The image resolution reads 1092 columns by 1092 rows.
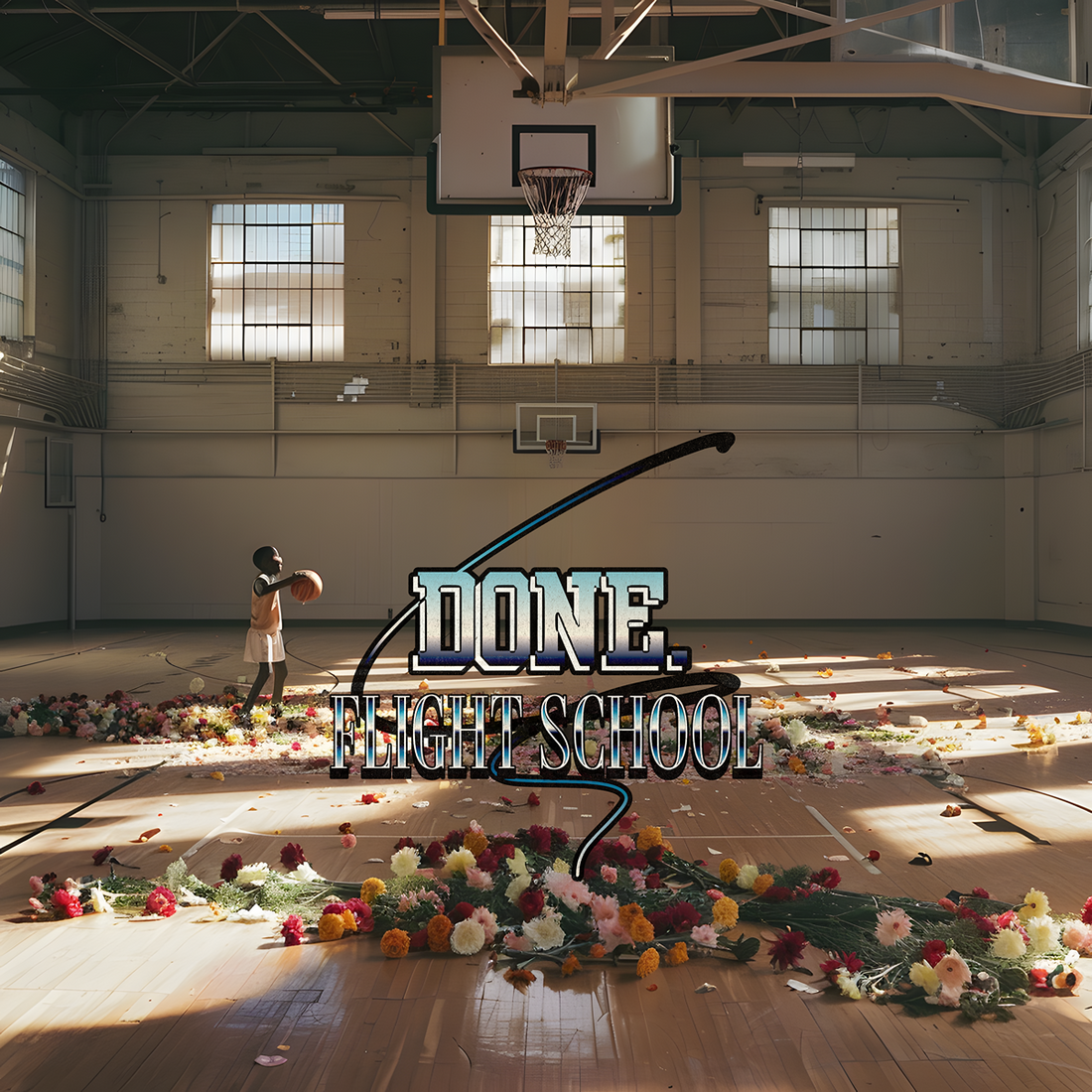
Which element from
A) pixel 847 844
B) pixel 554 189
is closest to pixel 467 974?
pixel 847 844

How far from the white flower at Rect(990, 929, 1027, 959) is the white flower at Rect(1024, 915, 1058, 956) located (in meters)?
0.04

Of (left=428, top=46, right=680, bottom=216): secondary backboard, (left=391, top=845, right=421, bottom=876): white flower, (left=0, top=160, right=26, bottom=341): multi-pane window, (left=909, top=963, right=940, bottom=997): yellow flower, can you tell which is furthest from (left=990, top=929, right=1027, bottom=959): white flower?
(left=0, top=160, right=26, bottom=341): multi-pane window

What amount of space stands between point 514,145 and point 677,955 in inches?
270

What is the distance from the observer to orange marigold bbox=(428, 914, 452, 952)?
11.1 feet

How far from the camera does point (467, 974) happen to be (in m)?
3.26

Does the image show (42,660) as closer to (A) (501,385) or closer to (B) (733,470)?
(A) (501,385)

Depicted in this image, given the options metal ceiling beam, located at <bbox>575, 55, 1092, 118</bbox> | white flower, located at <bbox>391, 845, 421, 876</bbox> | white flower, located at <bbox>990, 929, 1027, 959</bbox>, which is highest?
metal ceiling beam, located at <bbox>575, 55, 1092, 118</bbox>

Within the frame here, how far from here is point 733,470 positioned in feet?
57.0

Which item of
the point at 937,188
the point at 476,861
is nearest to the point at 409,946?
the point at 476,861

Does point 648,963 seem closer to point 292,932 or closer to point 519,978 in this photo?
point 519,978

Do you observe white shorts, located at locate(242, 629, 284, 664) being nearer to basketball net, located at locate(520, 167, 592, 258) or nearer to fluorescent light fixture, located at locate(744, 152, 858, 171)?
basketball net, located at locate(520, 167, 592, 258)

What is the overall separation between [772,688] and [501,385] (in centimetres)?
898

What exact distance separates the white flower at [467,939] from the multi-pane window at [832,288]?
15.3 m

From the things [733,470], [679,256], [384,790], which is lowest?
[384,790]
